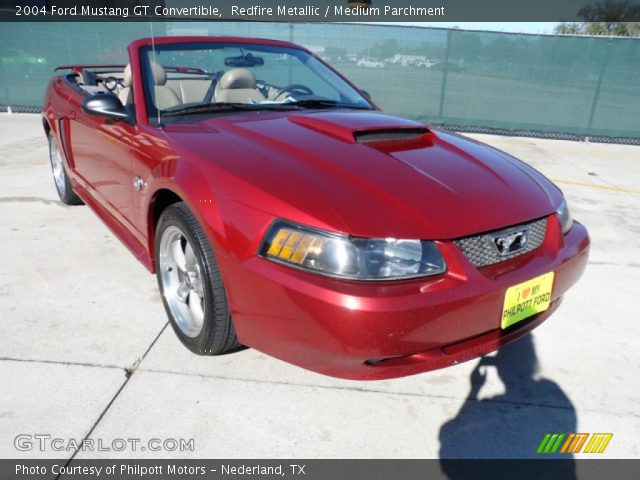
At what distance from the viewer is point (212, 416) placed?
2.01m

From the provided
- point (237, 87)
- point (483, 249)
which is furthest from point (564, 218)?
point (237, 87)

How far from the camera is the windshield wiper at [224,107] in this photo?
2678mm

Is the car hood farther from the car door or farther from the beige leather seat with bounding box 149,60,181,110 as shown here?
the car door

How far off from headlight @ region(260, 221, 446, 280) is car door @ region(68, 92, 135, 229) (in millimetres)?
1413

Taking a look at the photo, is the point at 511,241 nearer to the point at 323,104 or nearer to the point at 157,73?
the point at 323,104

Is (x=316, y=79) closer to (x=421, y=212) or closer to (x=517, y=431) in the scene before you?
(x=421, y=212)

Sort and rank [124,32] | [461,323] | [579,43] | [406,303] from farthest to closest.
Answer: [124,32]
[579,43]
[461,323]
[406,303]

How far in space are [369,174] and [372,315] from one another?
661 mm

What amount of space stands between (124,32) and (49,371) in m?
10.3

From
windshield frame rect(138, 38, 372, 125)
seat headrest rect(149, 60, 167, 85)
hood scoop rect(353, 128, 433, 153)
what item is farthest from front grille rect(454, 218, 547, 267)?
seat headrest rect(149, 60, 167, 85)

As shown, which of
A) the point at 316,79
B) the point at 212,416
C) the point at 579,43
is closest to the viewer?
the point at 212,416

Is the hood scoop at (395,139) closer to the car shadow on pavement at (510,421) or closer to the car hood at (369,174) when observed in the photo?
the car hood at (369,174)

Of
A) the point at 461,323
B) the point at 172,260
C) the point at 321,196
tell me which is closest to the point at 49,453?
the point at 172,260

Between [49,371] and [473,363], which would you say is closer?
[49,371]
